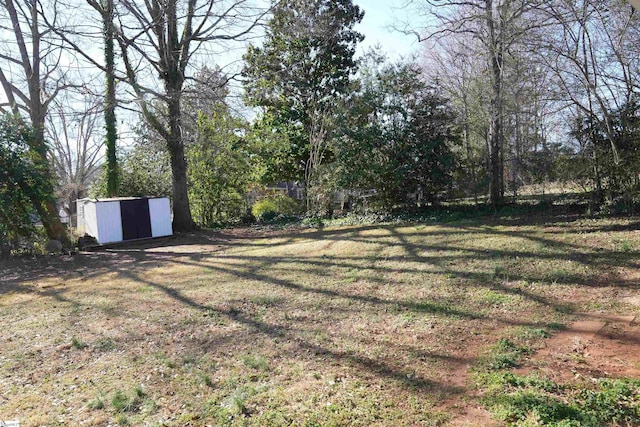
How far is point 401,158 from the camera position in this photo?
35.0 feet

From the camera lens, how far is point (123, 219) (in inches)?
468

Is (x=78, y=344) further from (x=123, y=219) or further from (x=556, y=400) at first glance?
(x=123, y=219)

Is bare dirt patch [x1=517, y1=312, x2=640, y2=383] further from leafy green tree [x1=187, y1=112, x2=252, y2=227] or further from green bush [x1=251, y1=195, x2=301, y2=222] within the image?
leafy green tree [x1=187, y1=112, x2=252, y2=227]

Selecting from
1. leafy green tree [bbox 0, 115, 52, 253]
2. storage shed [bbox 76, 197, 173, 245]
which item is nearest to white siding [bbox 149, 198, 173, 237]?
storage shed [bbox 76, 197, 173, 245]

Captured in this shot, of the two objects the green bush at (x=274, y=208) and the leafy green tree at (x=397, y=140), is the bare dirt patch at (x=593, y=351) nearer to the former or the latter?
the leafy green tree at (x=397, y=140)

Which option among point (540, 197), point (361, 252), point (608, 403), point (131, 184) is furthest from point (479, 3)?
point (131, 184)

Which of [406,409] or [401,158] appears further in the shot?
[401,158]

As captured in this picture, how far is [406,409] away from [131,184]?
15.9 meters

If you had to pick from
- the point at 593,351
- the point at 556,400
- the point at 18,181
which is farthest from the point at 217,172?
the point at 556,400

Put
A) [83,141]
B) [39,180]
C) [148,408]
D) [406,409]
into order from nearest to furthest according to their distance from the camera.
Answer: [406,409], [148,408], [39,180], [83,141]

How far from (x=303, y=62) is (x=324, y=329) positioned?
1364 centimetres

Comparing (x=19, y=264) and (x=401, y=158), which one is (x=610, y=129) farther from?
(x=19, y=264)

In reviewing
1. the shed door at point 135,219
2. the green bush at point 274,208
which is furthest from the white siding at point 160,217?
the green bush at point 274,208

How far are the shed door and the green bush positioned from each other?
417 centimetres
